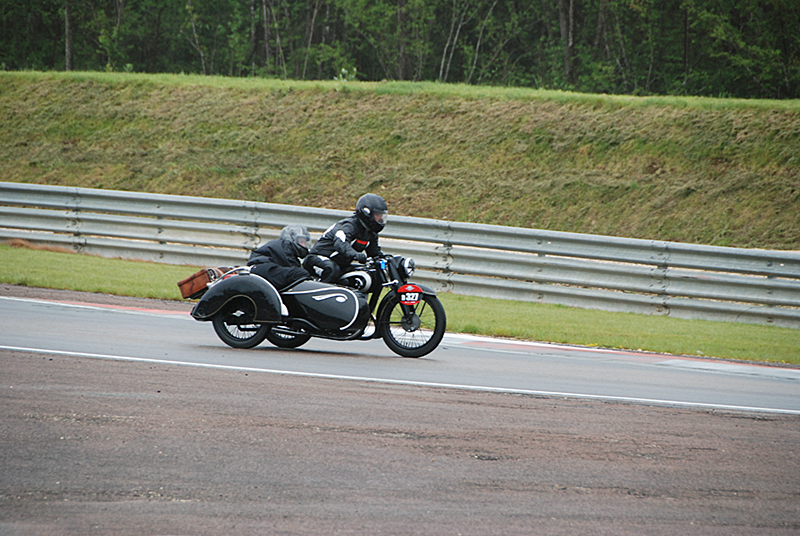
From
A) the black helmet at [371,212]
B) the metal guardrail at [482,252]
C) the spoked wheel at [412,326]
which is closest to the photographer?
the spoked wheel at [412,326]

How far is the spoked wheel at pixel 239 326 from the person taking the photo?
9.16 meters

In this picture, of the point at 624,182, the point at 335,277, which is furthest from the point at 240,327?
the point at 624,182

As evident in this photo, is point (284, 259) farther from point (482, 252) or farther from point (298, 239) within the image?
point (482, 252)

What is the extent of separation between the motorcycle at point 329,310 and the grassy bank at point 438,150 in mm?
11278

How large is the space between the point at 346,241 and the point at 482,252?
6344mm

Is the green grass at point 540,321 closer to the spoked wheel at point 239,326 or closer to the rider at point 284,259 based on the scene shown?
the rider at point 284,259

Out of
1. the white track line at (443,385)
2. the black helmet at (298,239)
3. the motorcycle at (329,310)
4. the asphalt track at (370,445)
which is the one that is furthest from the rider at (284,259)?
the white track line at (443,385)

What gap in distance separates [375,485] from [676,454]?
2314mm

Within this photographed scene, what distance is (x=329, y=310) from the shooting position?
29.6ft

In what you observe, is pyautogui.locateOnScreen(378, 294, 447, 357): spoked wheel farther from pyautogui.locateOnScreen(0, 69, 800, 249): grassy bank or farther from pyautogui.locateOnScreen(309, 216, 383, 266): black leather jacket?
pyautogui.locateOnScreen(0, 69, 800, 249): grassy bank

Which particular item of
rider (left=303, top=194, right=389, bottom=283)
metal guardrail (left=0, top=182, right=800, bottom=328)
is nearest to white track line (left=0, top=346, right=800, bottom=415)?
rider (left=303, top=194, right=389, bottom=283)

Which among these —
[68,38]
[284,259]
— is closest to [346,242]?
[284,259]

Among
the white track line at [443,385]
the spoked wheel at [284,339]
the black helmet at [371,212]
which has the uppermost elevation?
the black helmet at [371,212]

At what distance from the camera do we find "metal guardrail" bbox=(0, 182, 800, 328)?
1403cm
